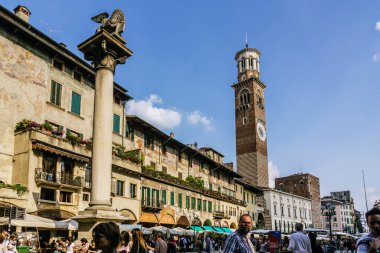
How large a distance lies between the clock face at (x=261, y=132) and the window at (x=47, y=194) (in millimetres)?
53108

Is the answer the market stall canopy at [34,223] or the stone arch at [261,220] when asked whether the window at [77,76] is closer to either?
the market stall canopy at [34,223]

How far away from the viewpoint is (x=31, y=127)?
2264 cm

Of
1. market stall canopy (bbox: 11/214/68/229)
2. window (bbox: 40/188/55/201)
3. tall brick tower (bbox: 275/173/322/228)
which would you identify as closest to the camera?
market stall canopy (bbox: 11/214/68/229)

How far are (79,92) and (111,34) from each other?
1603 cm

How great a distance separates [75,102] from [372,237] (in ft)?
86.8

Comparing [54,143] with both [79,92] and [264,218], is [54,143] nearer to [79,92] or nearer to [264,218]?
[79,92]

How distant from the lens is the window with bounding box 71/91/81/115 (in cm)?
2761

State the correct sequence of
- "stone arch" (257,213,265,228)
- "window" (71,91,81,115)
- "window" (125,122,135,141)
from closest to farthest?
"window" (71,91,81,115) → "window" (125,122,135,141) → "stone arch" (257,213,265,228)

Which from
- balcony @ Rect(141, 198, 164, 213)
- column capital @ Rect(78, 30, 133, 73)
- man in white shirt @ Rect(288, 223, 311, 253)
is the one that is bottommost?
man in white shirt @ Rect(288, 223, 311, 253)

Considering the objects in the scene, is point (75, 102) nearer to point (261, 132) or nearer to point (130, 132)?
point (130, 132)

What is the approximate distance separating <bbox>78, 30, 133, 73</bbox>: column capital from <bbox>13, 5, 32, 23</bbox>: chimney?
14.4 m

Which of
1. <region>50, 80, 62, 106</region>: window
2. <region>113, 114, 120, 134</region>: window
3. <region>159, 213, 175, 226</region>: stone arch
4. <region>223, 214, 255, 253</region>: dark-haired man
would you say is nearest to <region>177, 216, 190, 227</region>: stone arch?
<region>159, 213, 175, 226</region>: stone arch

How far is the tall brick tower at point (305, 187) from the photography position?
87.8m

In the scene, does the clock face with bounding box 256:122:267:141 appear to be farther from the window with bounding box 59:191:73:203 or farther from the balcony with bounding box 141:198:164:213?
the window with bounding box 59:191:73:203
